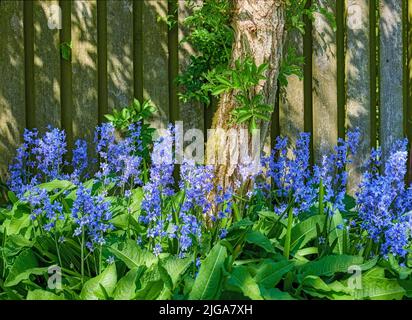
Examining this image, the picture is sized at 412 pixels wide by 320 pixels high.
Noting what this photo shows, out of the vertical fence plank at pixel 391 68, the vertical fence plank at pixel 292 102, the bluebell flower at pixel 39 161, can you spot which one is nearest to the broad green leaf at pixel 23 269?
the bluebell flower at pixel 39 161

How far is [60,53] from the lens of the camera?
4.99m

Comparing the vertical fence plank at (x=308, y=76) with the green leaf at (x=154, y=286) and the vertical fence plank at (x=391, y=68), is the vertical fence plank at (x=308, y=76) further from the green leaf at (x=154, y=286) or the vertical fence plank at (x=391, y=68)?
the green leaf at (x=154, y=286)

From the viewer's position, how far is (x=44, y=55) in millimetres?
4961

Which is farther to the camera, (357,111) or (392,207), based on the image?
(357,111)

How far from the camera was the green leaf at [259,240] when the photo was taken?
319 centimetres

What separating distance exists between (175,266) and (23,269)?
743mm

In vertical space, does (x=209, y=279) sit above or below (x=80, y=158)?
below

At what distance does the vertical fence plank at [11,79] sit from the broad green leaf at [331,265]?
8.45 feet

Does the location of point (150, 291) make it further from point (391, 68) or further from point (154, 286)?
point (391, 68)

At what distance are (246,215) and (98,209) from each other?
116 cm

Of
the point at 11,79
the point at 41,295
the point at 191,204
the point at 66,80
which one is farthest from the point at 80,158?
the point at 41,295

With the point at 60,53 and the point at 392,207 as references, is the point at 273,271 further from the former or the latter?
the point at 60,53

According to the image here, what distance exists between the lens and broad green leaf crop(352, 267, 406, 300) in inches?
118
